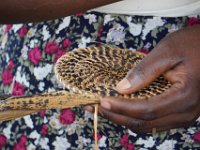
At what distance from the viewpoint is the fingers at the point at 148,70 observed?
971 millimetres

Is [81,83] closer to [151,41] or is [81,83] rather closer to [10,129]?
[151,41]

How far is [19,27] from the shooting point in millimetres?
1309

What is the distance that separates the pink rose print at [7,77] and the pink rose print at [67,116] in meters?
0.18

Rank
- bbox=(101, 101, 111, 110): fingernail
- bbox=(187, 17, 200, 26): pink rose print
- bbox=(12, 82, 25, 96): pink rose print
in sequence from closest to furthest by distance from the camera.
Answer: bbox=(101, 101, 111, 110): fingernail → bbox=(187, 17, 200, 26): pink rose print → bbox=(12, 82, 25, 96): pink rose print

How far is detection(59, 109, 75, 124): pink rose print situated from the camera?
1.21 meters

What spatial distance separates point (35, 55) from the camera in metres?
1.26

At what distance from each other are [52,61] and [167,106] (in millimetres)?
366

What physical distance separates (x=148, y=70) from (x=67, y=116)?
0.30m

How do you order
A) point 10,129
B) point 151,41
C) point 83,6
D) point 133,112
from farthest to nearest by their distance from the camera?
point 10,129
point 151,41
point 83,6
point 133,112

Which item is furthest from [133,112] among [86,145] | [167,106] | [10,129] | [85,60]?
[10,129]

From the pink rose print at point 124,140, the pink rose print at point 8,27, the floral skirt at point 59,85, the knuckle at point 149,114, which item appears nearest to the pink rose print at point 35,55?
the floral skirt at point 59,85

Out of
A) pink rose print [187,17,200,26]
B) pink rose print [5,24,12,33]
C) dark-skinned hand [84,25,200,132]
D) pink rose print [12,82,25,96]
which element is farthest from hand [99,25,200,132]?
pink rose print [5,24,12,33]

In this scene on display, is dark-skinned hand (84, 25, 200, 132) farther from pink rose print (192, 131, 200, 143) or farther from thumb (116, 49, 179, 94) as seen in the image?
pink rose print (192, 131, 200, 143)

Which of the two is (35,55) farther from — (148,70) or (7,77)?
(148,70)
